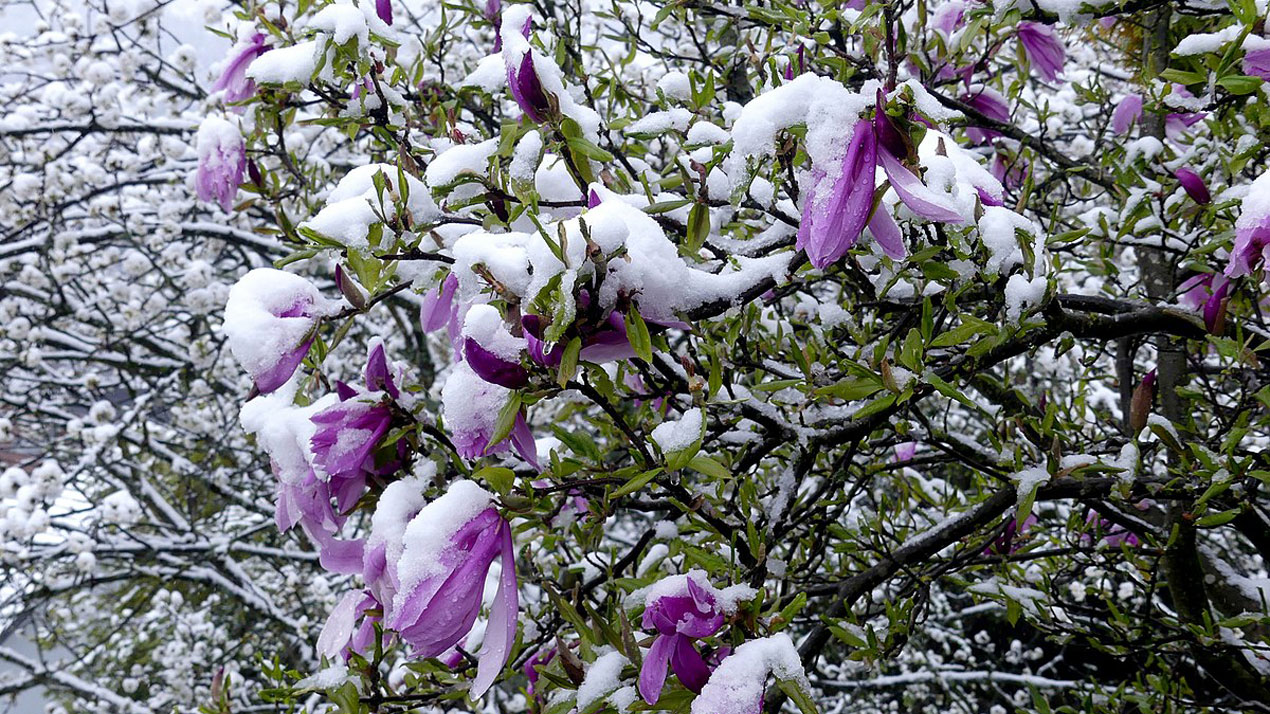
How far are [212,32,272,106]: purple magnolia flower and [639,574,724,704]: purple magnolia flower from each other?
127cm

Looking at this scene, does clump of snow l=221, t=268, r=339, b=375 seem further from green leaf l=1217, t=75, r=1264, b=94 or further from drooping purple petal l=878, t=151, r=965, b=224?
green leaf l=1217, t=75, r=1264, b=94

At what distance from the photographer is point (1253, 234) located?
33.9 inches

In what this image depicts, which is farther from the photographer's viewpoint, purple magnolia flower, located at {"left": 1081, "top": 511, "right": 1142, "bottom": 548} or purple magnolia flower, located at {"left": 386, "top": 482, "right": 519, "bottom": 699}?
purple magnolia flower, located at {"left": 1081, "top": 511, "right": 1142, "bottom": 548}

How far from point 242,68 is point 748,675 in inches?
55.7

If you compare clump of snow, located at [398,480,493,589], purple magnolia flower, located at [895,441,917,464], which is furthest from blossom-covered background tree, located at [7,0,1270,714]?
purple magnolia flower, located at [895,441,917,464]

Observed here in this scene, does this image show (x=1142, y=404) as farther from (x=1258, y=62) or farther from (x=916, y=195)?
(x=916, y=195)

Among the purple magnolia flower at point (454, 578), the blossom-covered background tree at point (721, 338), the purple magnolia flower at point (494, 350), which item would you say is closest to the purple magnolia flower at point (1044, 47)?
the blossom-covered background tree at point (721, 338)

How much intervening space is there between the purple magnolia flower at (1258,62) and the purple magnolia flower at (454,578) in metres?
1.08

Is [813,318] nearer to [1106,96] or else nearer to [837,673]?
[1106,96]

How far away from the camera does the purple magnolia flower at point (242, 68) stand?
154 centimetres

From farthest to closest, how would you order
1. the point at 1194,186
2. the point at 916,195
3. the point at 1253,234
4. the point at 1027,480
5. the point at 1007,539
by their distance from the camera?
the point at 1007,539, the point at 1194,186, the point at 1027,480, the point at 1253,234, the point at 916,195

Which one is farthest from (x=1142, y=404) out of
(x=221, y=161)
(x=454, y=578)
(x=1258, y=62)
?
(x=221, y=161)

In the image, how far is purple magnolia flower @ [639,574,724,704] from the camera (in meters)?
0.82

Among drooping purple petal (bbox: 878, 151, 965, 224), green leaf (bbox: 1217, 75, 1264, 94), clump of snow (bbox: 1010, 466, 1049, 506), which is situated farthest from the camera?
clump of snow (bbox: 1010, 466, 1049, 506)
